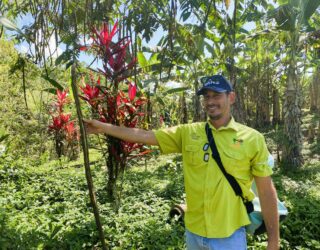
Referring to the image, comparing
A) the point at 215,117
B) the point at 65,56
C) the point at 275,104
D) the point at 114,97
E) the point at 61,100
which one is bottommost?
the point at 215,117

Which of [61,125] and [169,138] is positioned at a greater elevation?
[61,125]

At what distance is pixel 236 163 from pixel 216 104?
0.38m

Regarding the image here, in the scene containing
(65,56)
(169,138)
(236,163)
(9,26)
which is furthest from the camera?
(65,56)

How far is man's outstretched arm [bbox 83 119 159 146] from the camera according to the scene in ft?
6.82

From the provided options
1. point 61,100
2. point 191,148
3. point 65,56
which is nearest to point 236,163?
point 191,148

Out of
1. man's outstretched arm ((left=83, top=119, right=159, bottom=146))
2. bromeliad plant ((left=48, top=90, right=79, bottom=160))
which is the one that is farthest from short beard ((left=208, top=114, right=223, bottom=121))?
bromeliad plant ((left=48, top=90, right=79, bottom=160))

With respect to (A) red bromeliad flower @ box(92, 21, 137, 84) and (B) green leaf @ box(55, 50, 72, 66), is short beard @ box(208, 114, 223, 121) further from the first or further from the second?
(A) red bromeliad flower @ box(92, 21, 137, 84)

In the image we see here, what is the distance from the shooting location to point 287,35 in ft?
25.6

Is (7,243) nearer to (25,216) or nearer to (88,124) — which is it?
(25,216)

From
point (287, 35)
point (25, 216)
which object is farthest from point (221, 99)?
point (287, 35)

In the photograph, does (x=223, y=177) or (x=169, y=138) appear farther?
(x=169, y=138)

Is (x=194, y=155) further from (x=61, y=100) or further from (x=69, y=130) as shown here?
(x=69, y=130)

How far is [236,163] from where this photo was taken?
1.97m

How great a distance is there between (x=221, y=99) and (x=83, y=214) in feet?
8.47
